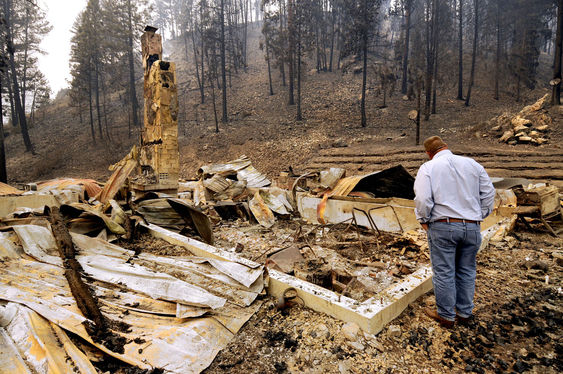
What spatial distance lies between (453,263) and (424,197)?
697 millimetres

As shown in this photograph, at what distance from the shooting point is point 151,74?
8320 mm

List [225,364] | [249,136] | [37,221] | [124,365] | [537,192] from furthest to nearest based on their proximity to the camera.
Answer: [249,136] → [537,192] → [37,221] → [225,364] → [124,365]

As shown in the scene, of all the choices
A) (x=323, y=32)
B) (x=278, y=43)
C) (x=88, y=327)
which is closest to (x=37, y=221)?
(x=88, y=327)

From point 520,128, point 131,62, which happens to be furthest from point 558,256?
point 131,62

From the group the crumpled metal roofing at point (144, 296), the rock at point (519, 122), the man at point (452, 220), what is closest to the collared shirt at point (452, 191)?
the man at point (452, 220)

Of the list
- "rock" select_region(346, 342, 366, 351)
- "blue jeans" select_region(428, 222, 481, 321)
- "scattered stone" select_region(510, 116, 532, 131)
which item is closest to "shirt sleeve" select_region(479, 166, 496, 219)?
"blue jeans" select_region(428, 222, 481, 321)

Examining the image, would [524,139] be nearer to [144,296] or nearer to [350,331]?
[350,331]

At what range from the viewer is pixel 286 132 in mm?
21281

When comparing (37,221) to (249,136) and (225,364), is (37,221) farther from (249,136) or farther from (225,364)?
(249,136)

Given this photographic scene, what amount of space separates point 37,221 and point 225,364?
4.30 metres

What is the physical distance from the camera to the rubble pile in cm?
1458

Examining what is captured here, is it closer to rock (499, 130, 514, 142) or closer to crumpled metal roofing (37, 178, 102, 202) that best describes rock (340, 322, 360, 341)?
crumpled metal roofing (37, 178, 102, 202)

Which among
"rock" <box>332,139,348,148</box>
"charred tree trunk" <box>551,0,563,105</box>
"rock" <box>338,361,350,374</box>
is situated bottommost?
"rock" <box>338,361,350,374</box>

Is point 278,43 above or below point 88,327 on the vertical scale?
above
